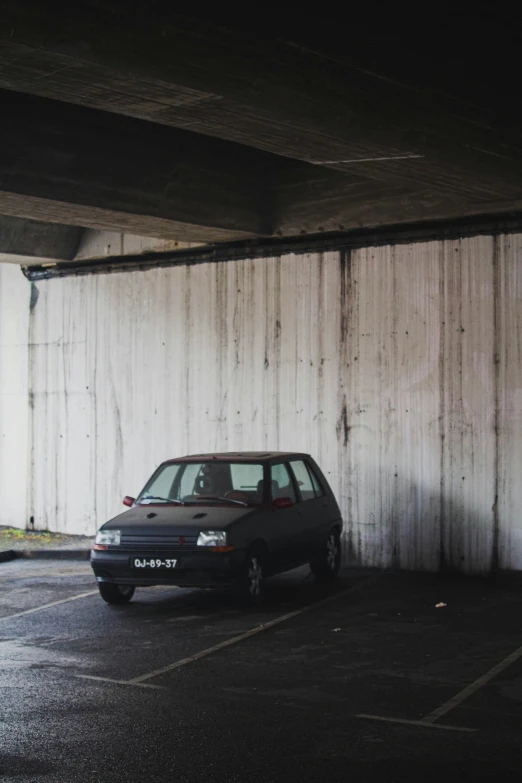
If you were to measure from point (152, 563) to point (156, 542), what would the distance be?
0.22m

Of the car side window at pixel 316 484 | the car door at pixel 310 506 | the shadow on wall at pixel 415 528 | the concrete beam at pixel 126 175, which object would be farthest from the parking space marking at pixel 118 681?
the shadow on wall at pixel 415 528

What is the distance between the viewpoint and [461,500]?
13.6m

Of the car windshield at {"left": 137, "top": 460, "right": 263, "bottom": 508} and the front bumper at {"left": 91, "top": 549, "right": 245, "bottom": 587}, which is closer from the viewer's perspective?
the front bumper at {"left": 91, "top": 549, "right": 245, "bottom": 587}

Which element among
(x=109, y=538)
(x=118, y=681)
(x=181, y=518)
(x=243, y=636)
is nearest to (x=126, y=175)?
(x=181, y=518)

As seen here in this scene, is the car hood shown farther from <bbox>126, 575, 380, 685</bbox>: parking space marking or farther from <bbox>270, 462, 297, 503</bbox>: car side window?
<bbox>126, 575, 380, 685</bbox>: parking space marking

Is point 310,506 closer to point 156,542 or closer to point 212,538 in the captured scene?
point 212,538

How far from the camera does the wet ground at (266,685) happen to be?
6461mm

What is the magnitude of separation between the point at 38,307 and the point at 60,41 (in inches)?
454

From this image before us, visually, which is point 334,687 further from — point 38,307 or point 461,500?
point 38,307

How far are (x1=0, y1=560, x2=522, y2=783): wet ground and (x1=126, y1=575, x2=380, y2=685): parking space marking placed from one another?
0.03 meters

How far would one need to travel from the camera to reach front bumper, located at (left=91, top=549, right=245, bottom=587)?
10953 mm

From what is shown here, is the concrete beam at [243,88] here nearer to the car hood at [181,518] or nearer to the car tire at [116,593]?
the car hood at [181,518]

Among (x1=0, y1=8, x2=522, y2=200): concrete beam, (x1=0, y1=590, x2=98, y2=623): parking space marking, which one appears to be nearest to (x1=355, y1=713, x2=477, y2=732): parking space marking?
(x1=0, y1=8, x2=522, y2=200): concrete beam

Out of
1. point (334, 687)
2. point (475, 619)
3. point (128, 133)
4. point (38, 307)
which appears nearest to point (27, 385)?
point (38, 307)
